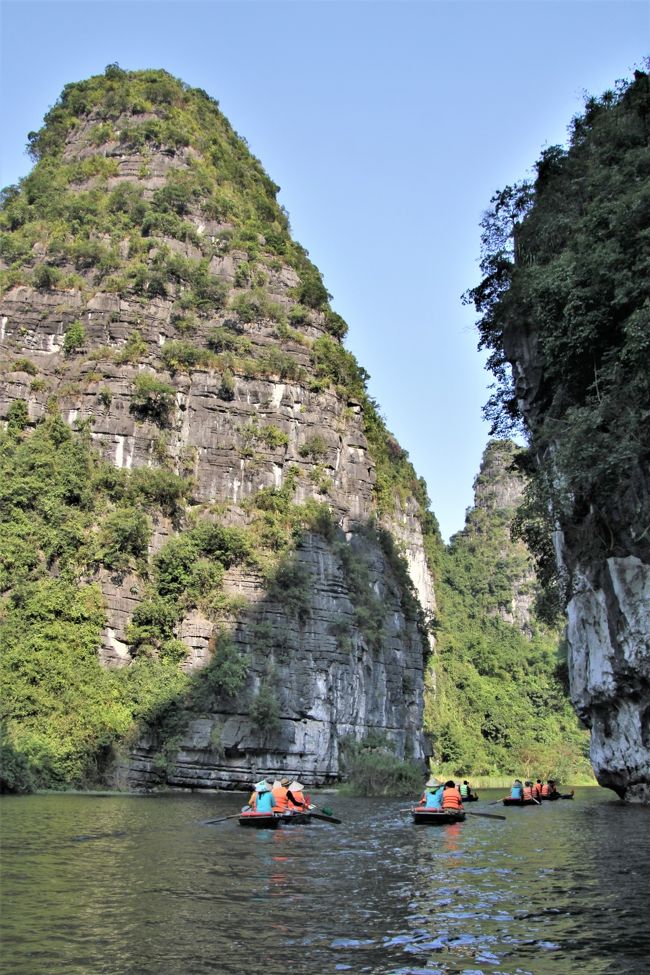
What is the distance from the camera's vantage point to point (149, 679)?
34.8 meters

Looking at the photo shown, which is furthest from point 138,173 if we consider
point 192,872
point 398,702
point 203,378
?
point 192,872

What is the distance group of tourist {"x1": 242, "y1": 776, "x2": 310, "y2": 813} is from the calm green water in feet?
2.54

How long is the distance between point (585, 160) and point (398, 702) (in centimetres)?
2644

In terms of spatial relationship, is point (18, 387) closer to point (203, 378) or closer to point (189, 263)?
point (203, 378)

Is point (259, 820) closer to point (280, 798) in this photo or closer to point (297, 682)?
point (280, 798)

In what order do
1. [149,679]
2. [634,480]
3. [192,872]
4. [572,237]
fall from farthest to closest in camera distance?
[149,679] → [572,237] → [634,480] → [192,872]

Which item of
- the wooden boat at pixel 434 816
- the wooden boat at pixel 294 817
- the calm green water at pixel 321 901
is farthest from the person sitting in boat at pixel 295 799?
the wooden boat at pixel 434 816

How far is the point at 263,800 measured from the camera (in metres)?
18.4

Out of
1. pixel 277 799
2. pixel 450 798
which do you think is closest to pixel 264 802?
pixel 277 799

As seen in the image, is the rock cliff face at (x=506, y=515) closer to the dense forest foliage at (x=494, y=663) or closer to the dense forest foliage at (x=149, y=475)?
the dense forest foliage at (x=494, y=663)

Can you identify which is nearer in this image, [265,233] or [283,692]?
[283,692]

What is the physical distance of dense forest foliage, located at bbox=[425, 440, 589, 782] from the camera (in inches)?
2717

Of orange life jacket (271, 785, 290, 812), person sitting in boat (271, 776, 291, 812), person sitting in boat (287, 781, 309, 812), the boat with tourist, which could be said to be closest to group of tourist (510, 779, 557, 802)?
person sitting in boat (287, 781, 309, 812)

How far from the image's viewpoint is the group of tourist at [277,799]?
723 inches
